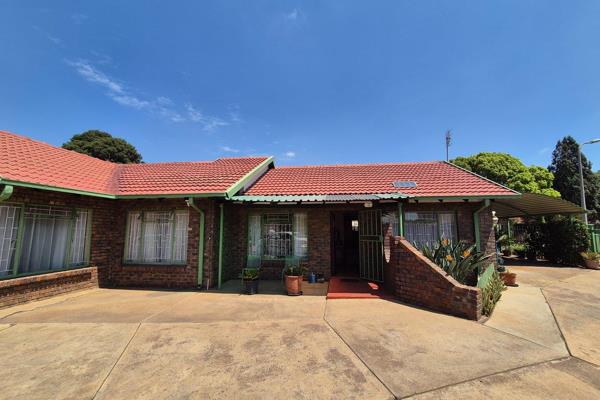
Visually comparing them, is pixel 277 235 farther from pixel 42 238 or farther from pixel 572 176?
pixel 572 176

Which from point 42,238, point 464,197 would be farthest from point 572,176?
point 42,238

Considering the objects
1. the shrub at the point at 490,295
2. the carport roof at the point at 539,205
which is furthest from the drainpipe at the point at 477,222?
the shrub at the point at 490,295

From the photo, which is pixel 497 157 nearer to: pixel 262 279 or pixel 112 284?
pixel 262 279

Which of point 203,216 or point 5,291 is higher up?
point 203,216

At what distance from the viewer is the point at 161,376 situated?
3281mm

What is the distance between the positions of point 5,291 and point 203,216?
174 inches

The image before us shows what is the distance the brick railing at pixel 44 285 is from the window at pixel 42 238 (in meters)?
0.26

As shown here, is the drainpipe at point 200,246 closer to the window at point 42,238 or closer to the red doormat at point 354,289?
the window at point 42,238

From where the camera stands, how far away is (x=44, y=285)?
6.56 metres

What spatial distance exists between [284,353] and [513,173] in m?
30.2

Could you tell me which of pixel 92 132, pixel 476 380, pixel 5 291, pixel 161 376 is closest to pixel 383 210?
pixel 476 380

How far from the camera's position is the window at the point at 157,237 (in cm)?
823

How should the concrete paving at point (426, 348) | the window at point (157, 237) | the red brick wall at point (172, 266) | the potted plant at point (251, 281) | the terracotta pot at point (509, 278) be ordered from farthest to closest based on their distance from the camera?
the terracotta pot at point (509, 278), the window at point (157, 237), the red brick wall at point (172, 266), the potted plant at point (251, 281), the concrete paving at point (426, 348)

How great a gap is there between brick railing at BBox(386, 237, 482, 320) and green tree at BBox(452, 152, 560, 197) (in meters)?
24.5
